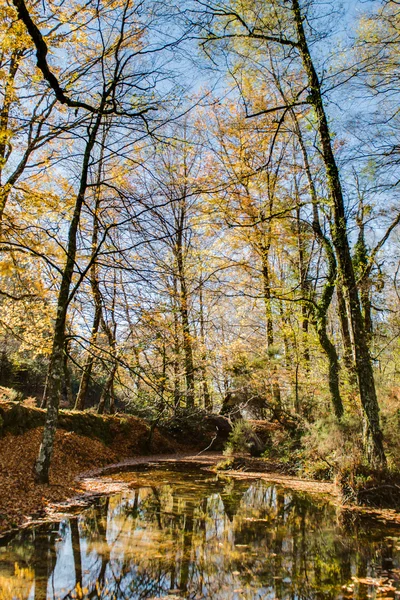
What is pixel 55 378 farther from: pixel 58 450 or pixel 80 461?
pixel 80 461

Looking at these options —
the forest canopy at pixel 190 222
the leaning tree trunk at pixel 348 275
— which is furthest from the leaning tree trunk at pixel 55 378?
the leaning tree trunk at pixel 348 275

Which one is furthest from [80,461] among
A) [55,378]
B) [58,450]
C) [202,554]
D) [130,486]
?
[202,554]

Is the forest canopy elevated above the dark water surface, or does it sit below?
above

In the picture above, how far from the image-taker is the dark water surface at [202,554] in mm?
3519

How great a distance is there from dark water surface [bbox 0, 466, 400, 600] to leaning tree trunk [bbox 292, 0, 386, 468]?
4.84ft

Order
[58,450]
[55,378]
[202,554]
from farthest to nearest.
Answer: [58,450], [55,378], [202,554]

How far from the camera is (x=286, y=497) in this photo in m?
7.57

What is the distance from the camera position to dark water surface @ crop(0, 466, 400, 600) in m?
3.52

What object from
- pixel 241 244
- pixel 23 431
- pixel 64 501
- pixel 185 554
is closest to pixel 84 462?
pixel 23 431

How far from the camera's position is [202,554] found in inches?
172

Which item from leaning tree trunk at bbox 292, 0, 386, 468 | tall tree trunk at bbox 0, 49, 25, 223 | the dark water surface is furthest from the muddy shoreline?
tall tree trunk at bbox 0, 49, 25, 223

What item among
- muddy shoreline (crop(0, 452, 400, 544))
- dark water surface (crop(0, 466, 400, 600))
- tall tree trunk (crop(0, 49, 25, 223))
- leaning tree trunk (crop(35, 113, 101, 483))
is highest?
tall tree trunk (crop(0, 49, 25, 223))

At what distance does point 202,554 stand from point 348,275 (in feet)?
18.7

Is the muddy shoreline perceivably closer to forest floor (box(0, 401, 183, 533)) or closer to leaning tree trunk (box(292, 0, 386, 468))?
forest floor (box(0, 401, 183, 533))
